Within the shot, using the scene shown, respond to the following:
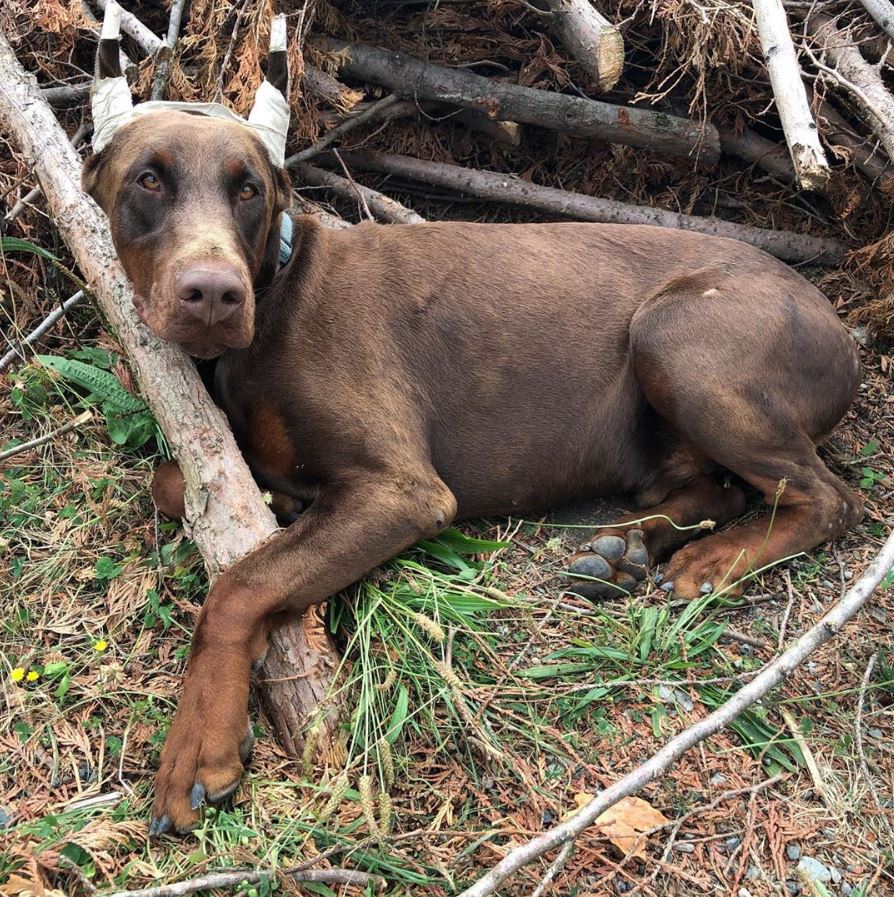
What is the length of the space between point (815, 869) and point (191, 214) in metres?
2.88

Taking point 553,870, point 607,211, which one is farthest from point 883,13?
point 553,870

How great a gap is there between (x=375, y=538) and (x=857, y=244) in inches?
135

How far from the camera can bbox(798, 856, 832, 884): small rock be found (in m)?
2.53

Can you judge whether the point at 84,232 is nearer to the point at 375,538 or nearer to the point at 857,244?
the point at 375,538

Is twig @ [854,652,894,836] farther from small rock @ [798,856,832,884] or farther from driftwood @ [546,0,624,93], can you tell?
driftwood @ [546,0,624,93]

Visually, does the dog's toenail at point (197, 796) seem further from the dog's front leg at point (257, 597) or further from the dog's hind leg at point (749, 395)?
the dog's hind leg at point (749, 395)

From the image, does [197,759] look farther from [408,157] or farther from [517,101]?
[517,101]

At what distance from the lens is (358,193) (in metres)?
4.87

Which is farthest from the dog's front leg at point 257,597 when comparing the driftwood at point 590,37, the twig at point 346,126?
the driftwood at point 590,37

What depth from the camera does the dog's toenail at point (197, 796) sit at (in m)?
2.51

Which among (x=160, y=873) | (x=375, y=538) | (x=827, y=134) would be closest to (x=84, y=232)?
(x=375, y=538)

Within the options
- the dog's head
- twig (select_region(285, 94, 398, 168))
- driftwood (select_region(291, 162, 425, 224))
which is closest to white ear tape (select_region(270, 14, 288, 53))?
the dog's head

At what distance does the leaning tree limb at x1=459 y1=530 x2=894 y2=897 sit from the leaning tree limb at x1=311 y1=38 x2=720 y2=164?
9.32 ft

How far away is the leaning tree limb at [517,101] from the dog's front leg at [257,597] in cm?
247
